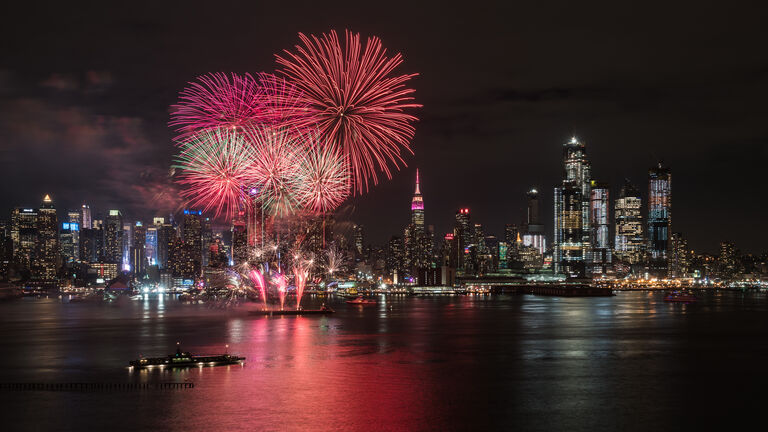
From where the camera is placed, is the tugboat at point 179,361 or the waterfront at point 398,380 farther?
the tugboat at point 179,361

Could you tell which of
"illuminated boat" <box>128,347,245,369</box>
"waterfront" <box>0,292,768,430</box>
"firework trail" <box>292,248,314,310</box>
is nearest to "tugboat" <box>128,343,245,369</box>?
"illuminated boat" <box>128,347,245,369</box>

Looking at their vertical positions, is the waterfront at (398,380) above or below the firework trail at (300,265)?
below

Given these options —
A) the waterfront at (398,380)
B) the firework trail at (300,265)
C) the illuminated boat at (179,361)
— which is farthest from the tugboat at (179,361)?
the firework trail at (300,265)

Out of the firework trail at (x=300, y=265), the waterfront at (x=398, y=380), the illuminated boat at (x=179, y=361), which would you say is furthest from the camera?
the firework trail at (x=300, y=265)

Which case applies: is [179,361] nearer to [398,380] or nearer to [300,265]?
[398,380]

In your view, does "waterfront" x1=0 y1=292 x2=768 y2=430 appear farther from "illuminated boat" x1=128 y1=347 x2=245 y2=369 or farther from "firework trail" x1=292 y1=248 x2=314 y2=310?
"firework trail" x1=292 y1=248 x2=314 y2=310

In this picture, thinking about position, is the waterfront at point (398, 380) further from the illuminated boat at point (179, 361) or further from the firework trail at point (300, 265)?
the firework trail at point (300, 265)

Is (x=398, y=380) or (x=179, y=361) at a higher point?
(x=179, y=361)

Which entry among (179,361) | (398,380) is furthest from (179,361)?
(398,380)

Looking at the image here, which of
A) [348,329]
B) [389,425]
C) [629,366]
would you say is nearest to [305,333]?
[348,329]

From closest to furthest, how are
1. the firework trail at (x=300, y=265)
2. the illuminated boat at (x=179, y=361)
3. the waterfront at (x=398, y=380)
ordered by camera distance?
the waterfront at (x=398, y=380), the illuminated boat at (x=179, y=361), the firework trail at (x=300, y=265)
